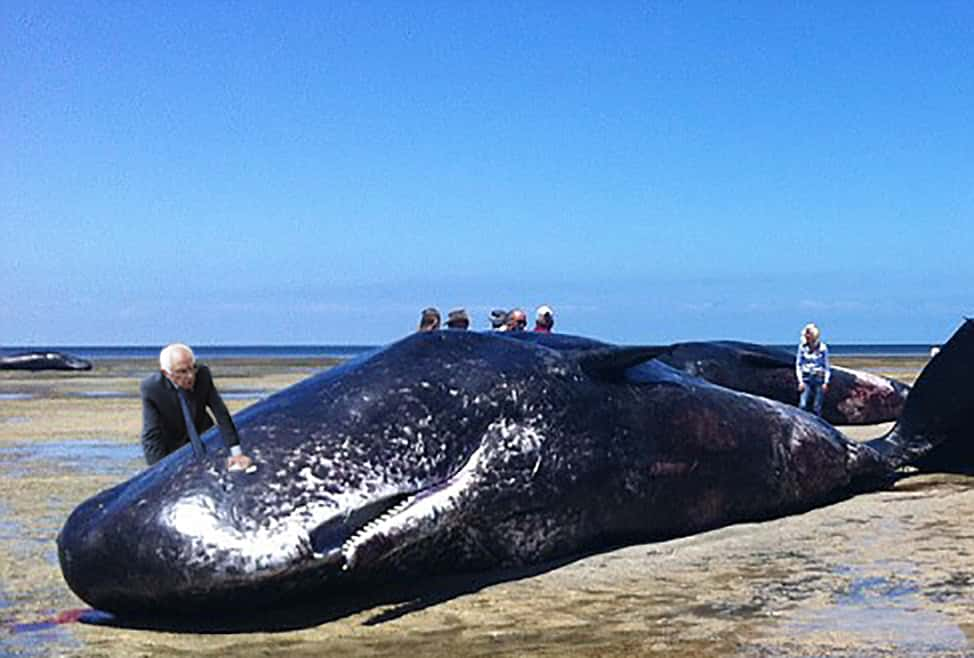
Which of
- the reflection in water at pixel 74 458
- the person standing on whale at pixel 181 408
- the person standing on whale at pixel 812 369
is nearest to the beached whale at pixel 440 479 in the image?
the person standing on whale at pixel 181 408

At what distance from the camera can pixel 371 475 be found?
253 inches

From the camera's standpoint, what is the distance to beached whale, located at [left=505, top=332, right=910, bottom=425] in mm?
16438

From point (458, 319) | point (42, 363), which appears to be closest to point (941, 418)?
point (458, 319)

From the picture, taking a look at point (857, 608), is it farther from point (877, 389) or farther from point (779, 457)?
point (877, 389)

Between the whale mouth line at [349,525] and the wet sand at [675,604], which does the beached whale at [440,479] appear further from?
the wet sand at [675,604]

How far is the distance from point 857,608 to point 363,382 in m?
2.80

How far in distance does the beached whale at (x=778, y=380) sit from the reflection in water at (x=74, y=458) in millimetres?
6410

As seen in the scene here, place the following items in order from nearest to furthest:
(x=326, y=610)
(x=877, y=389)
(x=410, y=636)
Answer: (x=410, y=636) < (x=326, y=610) < (x=877, y=389)

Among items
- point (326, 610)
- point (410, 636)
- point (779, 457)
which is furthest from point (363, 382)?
point (779, 457)

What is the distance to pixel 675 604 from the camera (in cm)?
598

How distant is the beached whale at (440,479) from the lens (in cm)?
593

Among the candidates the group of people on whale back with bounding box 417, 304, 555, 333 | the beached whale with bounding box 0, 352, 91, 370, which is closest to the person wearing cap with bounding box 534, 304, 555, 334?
the group of people on whale back with bounding box 417, 304, 555, 333

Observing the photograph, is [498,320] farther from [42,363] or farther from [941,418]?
[42,363]

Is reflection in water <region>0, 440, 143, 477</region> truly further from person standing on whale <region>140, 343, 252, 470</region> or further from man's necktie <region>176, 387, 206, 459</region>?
man's necktie <region>176, 387, 206, 459</region>
